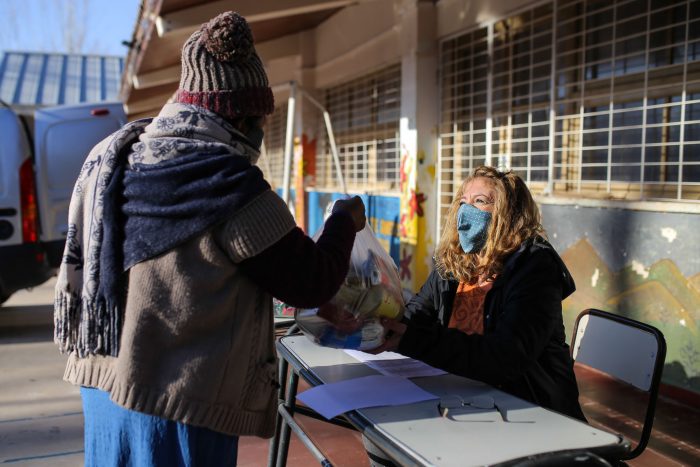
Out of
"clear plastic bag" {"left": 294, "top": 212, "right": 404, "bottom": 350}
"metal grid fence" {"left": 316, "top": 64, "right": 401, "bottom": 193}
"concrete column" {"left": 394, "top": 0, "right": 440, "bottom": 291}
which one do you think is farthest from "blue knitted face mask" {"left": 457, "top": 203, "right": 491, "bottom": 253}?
"metal grid fence" {"left": 316, "top": 64, "right": 401, "bottom": 193}

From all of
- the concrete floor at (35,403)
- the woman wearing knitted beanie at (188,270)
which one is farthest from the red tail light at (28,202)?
the woman wearing knitted beanie at (188,270)

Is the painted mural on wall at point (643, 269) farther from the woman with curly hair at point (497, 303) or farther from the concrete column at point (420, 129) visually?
the woman with curly hair at point (497, 303)

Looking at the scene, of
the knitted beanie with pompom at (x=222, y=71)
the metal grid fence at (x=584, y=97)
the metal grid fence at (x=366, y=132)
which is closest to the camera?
the knitted beanie with pompom at (x=222, y=71)

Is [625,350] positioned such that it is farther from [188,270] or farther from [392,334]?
[188,270]

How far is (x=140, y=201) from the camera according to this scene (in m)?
1.45

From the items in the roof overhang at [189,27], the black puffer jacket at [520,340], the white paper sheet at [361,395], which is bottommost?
the white paper sheet at [361,395]

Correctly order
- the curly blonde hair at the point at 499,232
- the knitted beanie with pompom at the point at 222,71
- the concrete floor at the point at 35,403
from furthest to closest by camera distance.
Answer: the concrete floor at the point at 35,403, the curly blonde hair at the point at 499,232, the knitted beanie with pompom at the point at 222,71

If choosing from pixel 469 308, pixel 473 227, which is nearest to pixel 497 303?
pixel 469 308

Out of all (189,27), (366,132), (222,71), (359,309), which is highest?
(189,27)

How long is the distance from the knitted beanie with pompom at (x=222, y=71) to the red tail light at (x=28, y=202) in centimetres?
526

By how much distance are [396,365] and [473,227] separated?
555 millimetres

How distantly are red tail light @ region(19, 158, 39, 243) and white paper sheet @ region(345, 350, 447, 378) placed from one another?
16.1ft

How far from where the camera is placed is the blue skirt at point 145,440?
4.91ft

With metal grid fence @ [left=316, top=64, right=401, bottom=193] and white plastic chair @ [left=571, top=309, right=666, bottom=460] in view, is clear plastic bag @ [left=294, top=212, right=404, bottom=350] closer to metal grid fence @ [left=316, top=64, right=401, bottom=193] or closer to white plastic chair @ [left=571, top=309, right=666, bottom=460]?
white plastic chair @ [left=571, top=309, right=666, bottom=460]
